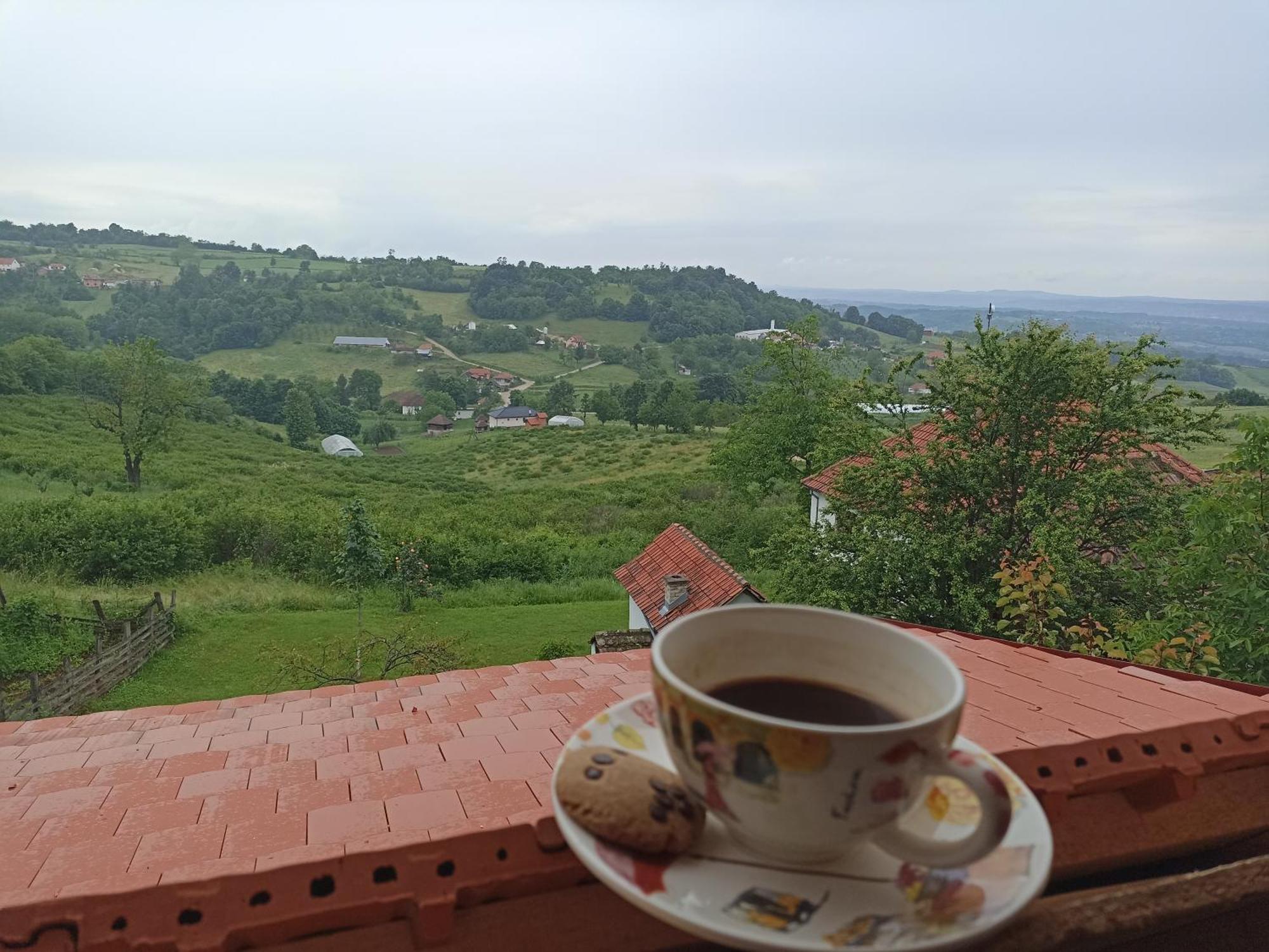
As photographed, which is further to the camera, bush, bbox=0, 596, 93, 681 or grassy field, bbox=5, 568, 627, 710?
grassy field, bbox=5, 568, 627, 710

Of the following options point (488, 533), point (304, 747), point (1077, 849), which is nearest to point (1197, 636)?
point (1077, 849)

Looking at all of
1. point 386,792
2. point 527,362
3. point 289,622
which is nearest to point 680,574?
point 289,622

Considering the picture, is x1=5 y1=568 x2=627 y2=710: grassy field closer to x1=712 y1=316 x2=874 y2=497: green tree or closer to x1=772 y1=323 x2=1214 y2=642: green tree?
x1=712 y1=316 x2=874 y2=497: green tree

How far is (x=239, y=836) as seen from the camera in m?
1.73

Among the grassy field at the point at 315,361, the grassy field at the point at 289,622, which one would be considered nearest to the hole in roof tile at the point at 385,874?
the grassy field at the point at 289,622

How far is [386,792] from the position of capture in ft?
6.43

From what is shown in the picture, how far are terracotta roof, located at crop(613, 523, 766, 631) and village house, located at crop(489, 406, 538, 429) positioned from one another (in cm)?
5847

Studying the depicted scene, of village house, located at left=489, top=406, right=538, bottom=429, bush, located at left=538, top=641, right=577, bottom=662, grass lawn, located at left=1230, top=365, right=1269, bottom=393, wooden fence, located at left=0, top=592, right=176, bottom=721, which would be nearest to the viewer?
wooden fence, located at left=0, top=592, right=176, bottom=721

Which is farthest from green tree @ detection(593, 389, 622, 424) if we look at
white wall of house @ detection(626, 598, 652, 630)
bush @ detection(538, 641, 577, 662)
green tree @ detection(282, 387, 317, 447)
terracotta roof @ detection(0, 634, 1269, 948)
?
terracotta roof @ detection(0, 634, 1269, 948)

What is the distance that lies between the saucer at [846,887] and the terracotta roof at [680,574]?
38.7 feet

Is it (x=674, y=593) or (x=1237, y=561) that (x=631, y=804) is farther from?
(x=674, y=593)

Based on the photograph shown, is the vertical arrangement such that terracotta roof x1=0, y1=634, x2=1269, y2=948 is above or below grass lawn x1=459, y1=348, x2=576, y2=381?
above

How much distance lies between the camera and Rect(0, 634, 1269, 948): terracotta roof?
3.48 ft

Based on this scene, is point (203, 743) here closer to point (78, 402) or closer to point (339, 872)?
point (339, 872)
